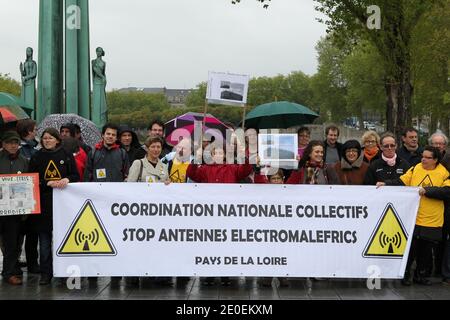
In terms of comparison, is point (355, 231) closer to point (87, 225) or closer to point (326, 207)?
point (326, 207)

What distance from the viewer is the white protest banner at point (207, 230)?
7070 millimetres

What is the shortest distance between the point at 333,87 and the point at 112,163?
7249 cm

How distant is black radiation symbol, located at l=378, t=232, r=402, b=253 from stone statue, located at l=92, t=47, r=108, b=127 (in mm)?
16416

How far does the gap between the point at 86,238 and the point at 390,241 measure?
342 centimetres

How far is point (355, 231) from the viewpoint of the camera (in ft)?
23.5

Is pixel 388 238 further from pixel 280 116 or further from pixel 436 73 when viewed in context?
pixel 436 73

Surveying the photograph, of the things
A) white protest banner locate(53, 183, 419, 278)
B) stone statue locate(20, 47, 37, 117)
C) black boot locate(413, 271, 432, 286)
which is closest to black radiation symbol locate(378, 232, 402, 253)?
white protest banner locate(53, 183, 419, 278)

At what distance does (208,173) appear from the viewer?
7324 millimetres

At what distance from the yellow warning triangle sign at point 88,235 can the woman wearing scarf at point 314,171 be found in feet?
7.48

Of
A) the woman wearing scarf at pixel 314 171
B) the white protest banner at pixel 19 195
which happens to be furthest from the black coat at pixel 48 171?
the woman wearing scarf at pixel 314 171

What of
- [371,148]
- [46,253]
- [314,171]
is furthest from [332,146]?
[46,253]

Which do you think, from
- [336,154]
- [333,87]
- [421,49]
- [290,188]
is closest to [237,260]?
[290,188]

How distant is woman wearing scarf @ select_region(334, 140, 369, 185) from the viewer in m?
7.83

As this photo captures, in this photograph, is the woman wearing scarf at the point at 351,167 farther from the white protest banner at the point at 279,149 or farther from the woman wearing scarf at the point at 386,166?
the white protest banner at the point at 279,149
